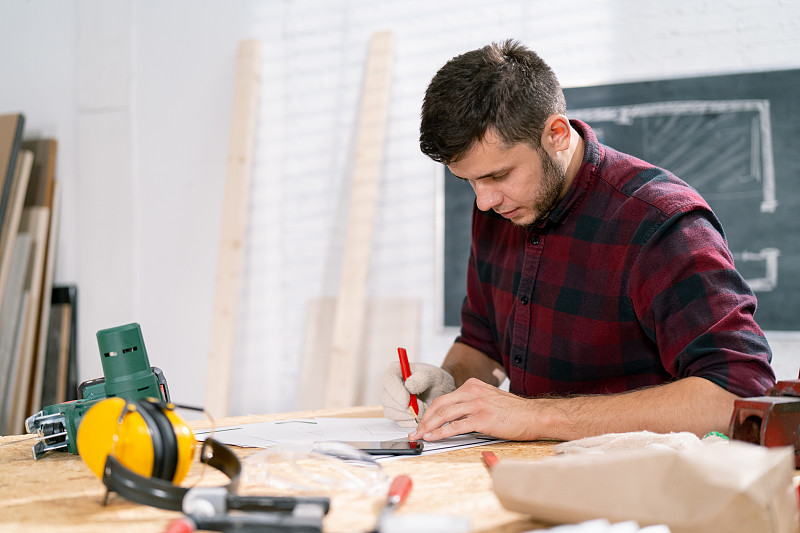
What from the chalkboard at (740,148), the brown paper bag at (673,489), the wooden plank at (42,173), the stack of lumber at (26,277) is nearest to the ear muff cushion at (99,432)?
the brown paper bag at (673,489)

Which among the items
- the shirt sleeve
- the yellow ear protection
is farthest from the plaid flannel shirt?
the yellow ear protection

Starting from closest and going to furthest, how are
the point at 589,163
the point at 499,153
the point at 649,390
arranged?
the point at 649,390, the point at 499,153, the point at 589,163

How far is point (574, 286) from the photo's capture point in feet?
5.32

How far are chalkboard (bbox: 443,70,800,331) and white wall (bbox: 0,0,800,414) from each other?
127 mm

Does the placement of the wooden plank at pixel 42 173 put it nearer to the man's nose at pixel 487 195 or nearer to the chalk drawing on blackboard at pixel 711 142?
the chalk drawing on blackboard at pixel 711 142

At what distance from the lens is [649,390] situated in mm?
1272

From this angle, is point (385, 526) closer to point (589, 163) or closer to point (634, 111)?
point (589, 163)

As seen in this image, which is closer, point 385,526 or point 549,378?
point 385,526

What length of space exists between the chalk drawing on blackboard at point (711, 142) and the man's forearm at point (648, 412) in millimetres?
1848

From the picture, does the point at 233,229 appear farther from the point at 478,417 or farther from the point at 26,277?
the point at 478,417

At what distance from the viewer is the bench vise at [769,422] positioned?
0.92 m

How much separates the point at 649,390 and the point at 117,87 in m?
3.26

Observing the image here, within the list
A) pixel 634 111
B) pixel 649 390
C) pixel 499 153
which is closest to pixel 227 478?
pixel 649 390

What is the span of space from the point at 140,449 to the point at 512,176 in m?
0.98
